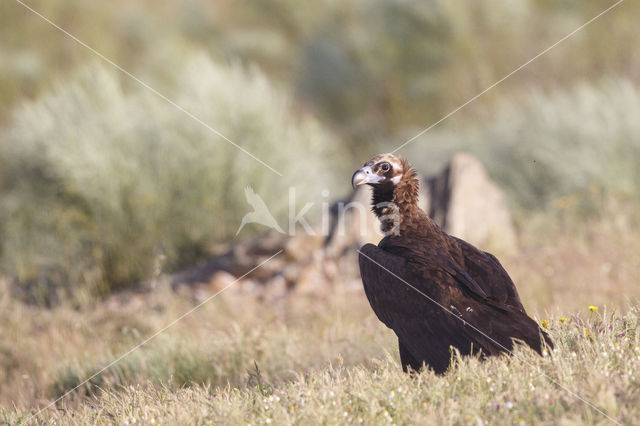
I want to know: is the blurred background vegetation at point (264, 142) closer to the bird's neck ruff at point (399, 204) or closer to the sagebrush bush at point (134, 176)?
the sagebrush bush at point (134, 176)

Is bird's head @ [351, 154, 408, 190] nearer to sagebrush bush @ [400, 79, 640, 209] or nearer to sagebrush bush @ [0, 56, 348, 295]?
sagebrush bush @ [0, 56, 348, 295]

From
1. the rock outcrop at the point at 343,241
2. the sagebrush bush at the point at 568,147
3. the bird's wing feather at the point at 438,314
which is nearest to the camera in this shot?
the bird's wing feather at the point at 438,314

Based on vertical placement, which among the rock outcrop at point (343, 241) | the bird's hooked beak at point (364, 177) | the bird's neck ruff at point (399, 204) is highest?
the bird's hooked beak at point (364, 177)

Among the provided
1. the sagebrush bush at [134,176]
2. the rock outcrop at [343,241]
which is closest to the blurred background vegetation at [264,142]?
the sagebrush bush at [134,176]

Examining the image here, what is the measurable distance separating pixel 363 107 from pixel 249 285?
378 inches

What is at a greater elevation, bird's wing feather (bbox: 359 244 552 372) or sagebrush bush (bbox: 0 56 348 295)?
bird's wing feather (bbox: 359 244 552 372)

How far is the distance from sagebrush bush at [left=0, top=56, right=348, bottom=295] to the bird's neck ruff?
421 cm

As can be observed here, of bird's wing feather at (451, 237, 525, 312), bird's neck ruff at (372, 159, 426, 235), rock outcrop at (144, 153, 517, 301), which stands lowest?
rock outcrop at (144, 153, 517, 301)

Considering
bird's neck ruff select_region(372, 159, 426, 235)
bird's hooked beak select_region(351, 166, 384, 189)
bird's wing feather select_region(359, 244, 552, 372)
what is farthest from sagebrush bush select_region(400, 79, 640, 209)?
bird's wing feather select_region(359, 244, 552, 372)

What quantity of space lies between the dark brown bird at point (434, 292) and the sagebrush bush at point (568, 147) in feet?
16.9

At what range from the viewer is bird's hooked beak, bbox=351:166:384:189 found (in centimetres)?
369

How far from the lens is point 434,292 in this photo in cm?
311

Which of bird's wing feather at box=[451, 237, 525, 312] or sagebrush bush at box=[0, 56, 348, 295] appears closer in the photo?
bird's wing feather at box=[451, 237, 525, 312]

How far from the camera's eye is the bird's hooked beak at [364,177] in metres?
3.69
